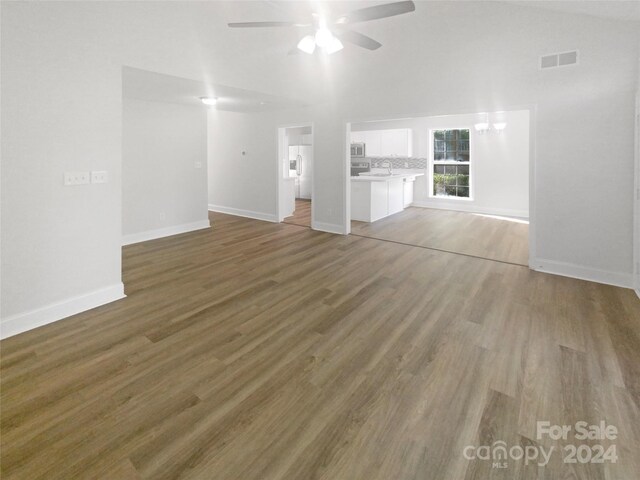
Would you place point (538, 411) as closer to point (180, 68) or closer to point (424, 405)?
point (424, 405)

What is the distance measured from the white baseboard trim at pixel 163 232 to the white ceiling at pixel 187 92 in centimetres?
225

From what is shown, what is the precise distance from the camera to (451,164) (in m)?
8.85

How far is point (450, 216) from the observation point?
795cm

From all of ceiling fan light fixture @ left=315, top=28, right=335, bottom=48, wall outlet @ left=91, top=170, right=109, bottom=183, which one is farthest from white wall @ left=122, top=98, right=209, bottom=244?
ceiling fan light fixture @ left=315, top=28, right=335, bottom=48

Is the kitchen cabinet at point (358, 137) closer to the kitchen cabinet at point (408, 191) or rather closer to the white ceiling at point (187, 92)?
the kitchen cabinet at point (408, 191)

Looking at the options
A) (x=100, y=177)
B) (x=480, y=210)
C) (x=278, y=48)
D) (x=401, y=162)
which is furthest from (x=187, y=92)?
(x=480, y=210)

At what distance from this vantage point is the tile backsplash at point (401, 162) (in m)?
9.20

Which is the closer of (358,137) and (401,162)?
(401,162)

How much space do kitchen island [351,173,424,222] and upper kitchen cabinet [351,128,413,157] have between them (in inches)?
42.4

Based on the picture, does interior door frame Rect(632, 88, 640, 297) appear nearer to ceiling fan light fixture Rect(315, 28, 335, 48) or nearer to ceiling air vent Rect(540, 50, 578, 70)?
ceiling air vent Rect(540, 50, 578, 70)

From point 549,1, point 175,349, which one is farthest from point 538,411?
point 549,1

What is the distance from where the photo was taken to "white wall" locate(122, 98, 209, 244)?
5.41 metres

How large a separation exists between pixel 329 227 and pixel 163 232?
3143 mm

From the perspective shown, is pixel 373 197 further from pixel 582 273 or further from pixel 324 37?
pixel 324 37
